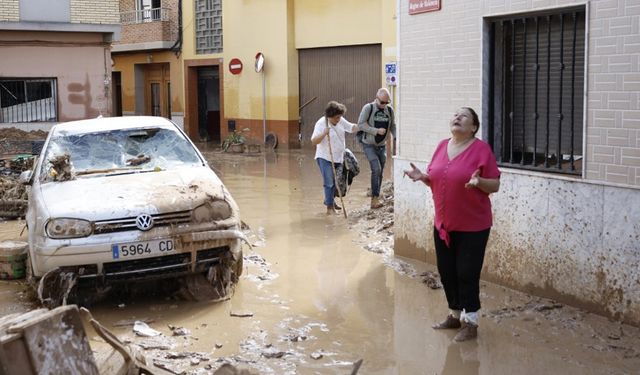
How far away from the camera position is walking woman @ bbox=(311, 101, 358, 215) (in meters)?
11.7

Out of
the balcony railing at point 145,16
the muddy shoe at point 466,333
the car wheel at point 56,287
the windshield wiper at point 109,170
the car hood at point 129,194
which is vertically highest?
the balcony railing at point 145,16

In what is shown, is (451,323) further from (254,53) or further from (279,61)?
(254,53)

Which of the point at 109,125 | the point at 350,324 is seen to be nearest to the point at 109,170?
the point at 109,125

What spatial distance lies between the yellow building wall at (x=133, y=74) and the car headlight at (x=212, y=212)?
2226 centimetres

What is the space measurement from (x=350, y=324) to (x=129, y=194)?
2.27 meters

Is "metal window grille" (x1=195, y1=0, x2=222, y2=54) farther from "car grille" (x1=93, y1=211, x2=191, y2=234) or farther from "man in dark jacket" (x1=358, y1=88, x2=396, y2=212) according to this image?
"car grille" (x1=93, y1=211, x2=191, y2=234)

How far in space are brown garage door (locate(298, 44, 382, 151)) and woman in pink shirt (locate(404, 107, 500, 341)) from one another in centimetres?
1557

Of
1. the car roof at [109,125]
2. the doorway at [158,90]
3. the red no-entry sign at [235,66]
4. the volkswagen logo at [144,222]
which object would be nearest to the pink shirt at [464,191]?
the volkswagen logo at [144,222]

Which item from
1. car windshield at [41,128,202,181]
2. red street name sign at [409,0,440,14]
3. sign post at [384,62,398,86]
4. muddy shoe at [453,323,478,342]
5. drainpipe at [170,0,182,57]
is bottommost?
muddy shoe at [453,323,478,342]

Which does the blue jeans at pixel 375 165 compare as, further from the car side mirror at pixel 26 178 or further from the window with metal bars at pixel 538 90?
the car side mirror at pixel 26 178

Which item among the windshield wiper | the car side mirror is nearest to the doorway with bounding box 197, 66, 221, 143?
the car side mirror

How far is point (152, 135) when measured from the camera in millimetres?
8453

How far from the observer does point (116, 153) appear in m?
8.10

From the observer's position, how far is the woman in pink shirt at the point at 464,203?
5.79m
